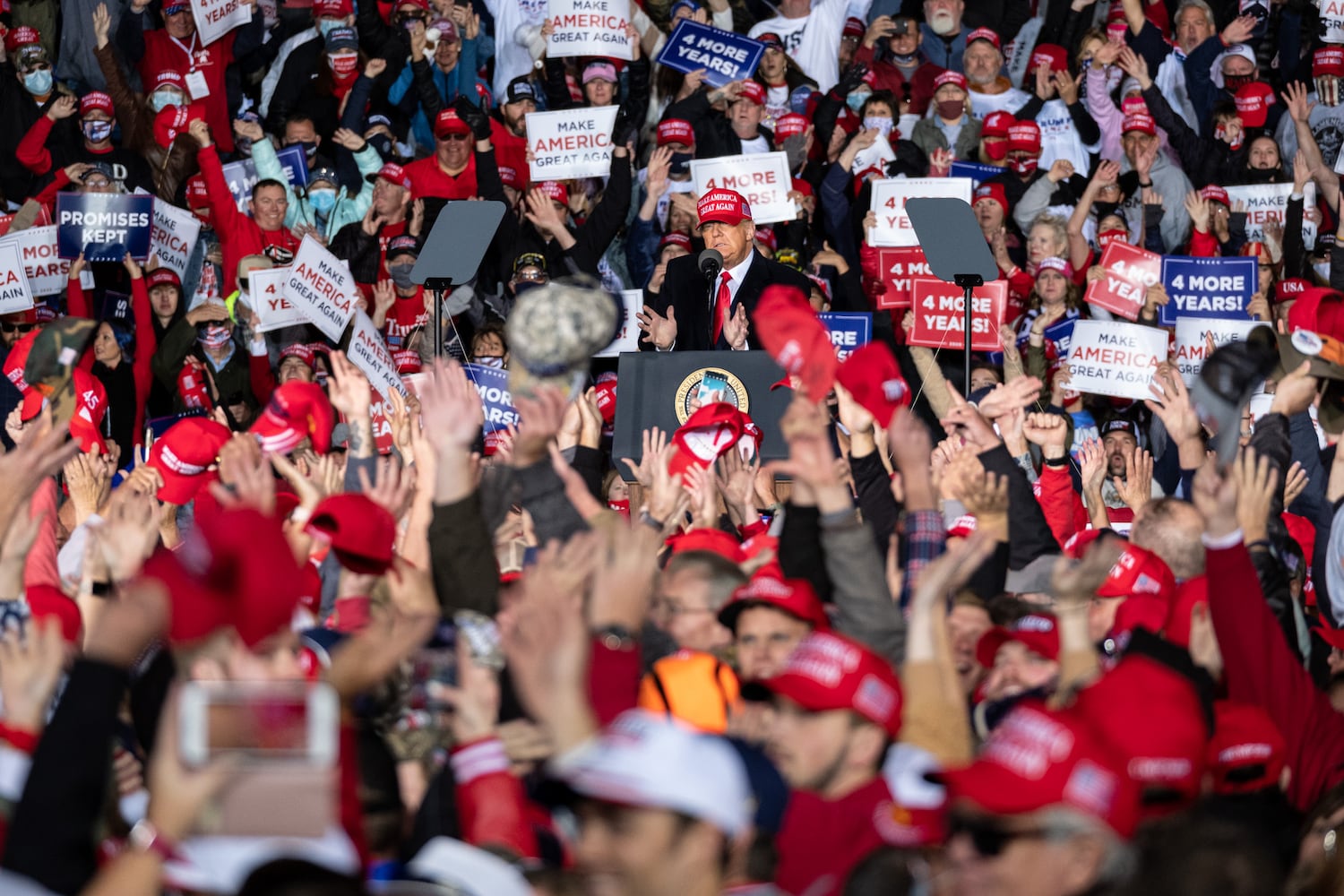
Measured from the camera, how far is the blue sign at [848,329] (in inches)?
388

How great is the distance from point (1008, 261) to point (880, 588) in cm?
787

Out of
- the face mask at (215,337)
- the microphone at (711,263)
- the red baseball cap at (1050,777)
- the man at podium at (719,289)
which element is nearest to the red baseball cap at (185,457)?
the microphone at (711,263)

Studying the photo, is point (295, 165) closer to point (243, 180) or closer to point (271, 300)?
point (243, 180)

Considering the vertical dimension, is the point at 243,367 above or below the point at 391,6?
below

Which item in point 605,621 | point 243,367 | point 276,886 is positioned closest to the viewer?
point 276,886

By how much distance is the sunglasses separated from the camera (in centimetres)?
291

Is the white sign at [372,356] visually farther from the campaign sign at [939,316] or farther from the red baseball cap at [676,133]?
the campaign sign at [939,316]

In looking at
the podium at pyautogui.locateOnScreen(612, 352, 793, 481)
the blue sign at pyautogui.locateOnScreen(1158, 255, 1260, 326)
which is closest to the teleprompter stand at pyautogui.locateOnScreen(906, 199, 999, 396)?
the podium at pyautogui.locateOnScreen(612, 352, 793, 481)

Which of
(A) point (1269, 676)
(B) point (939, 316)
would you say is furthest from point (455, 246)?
(A) point (1269, 676)

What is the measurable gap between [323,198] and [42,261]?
2.01 m

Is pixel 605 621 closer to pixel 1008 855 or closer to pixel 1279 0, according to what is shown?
pixel 1008 855

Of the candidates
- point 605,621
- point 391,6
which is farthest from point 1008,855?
point 391,6

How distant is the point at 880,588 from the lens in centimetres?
416

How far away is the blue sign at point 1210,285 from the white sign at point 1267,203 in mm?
1085
